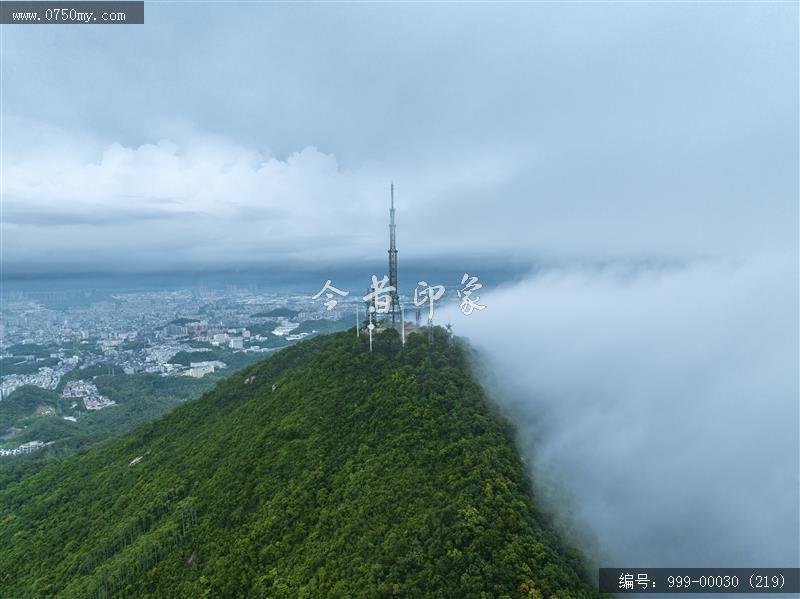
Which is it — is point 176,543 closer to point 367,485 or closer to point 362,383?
point 367,485

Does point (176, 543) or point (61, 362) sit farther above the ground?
point (176, 543)

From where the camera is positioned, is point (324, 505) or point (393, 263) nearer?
point (324, 505)

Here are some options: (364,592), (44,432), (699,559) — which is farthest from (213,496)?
(44,432)

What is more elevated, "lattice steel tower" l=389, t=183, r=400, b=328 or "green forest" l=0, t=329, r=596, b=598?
"lattice steel tower" l=389, t=183, r=400, b=328

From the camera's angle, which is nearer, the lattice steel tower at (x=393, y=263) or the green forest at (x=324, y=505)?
the green forest at (x=324, y=505)

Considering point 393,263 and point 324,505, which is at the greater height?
point 393,263

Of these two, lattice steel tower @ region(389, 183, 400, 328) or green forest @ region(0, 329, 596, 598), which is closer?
green forest @ region(0, 329, 596, 598)

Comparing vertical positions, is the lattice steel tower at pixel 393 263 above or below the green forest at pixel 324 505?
above

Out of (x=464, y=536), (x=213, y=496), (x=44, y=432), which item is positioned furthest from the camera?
(x=44, y=432)
